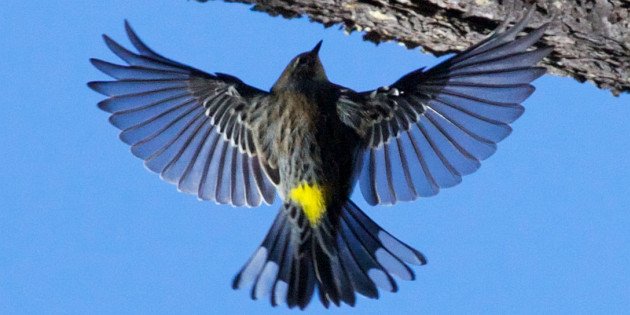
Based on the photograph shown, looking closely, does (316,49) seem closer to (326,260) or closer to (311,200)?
(311,200)

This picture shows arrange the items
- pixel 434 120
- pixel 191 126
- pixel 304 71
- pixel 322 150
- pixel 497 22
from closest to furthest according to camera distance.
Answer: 1. pixel 497 22
2. pixel 322 150
3. pixel 434 120
4. pixel 304 71
5. pixel 191 126

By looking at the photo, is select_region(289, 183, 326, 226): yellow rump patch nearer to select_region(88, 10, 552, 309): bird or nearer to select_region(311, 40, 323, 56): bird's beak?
select_region(88, 10, 552, 309): bird

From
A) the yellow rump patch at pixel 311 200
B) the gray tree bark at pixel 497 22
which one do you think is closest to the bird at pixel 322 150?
the yellow rump patch at pixel 311 200

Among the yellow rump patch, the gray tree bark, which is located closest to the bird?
the yellow rump patch

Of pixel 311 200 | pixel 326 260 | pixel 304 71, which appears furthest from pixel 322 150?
pixel 326 260

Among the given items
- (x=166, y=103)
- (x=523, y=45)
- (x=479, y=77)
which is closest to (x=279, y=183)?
(x=166, y=103)
